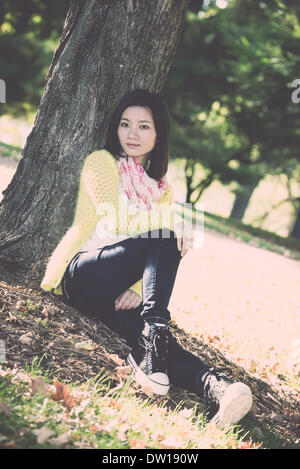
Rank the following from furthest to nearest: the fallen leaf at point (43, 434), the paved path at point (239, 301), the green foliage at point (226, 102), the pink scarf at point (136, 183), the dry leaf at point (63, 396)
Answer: the green foliage at point (226, 102) < the paved path at point (239, 301) < the pink scarf at point (136, 183) < the dry leaf at point (63, 396) < the fallen leaf at point (43, 434)

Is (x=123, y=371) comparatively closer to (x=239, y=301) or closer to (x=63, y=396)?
(x=63, y=396)

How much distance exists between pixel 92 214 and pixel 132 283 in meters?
0.53

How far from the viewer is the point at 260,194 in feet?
119

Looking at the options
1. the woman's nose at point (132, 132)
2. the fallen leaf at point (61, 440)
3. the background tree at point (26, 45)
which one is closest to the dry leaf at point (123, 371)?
the fallen leaf at point (61, 440)

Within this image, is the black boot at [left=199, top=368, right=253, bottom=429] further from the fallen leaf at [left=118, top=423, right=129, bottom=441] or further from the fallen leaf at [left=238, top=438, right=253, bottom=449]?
the fallen leaf at [left=118, top=423, right=129, bottom=441]

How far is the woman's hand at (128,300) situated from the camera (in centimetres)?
287

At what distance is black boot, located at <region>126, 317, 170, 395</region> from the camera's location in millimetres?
2512

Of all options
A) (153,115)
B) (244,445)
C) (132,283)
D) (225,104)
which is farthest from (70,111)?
(225,104)

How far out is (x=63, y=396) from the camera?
2.11 metres

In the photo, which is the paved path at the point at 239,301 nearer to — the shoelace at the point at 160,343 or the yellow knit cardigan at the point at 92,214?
the shoelace at the point at 160,343

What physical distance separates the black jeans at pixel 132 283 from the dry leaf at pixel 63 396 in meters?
0.68

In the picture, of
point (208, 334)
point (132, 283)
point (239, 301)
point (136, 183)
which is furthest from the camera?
point (239, 301)

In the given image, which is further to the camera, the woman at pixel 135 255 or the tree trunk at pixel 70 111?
the tree trunk at pixel 70 111

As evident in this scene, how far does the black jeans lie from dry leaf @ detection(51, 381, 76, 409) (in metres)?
0.68
